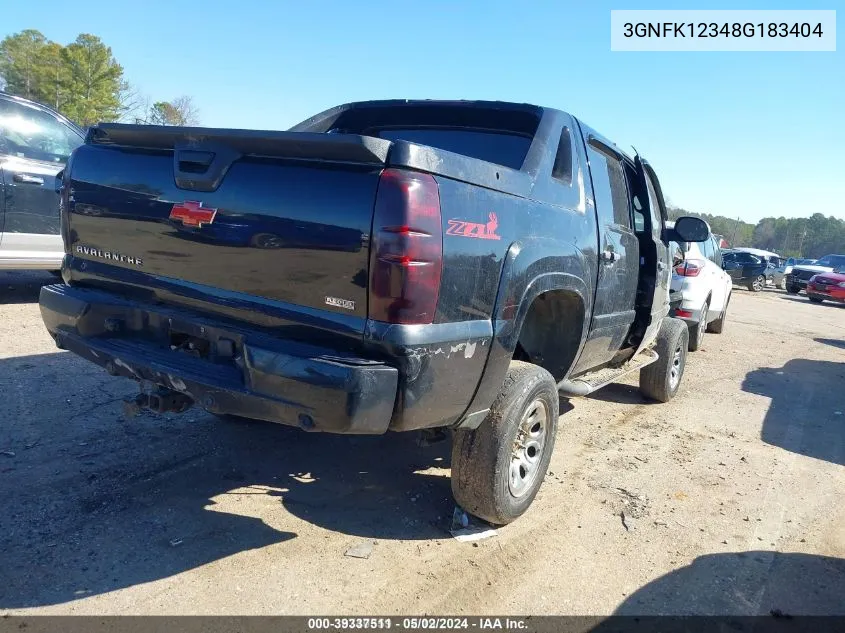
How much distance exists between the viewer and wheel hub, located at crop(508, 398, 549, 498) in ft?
11.0

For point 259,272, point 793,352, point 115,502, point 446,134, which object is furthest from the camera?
point 793,352

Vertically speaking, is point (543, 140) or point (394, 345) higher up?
point (543, 140)

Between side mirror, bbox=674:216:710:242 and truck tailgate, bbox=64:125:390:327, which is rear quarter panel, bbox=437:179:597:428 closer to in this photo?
truck tailgate, bbox=64:125:390:327

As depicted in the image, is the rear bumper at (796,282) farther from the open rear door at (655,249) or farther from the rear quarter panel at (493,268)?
the rear quarter panel at (493,268)

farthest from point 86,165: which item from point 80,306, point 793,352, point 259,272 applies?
point 793,352

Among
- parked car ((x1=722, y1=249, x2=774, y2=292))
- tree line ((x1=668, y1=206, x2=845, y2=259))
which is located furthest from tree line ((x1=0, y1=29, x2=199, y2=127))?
tree line ((x1=668, y1=206, x2=845, y2=259))

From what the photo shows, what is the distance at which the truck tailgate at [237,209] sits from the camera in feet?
8.00

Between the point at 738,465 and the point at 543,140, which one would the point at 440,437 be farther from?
the point at 738,465

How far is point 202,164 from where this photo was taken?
109 inches

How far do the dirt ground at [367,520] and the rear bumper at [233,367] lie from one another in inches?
30.0

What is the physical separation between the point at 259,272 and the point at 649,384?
4584 mm

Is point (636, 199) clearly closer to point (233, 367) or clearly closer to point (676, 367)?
point (676, 367)

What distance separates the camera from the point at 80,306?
9.99ft

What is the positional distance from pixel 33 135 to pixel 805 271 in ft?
84.9
